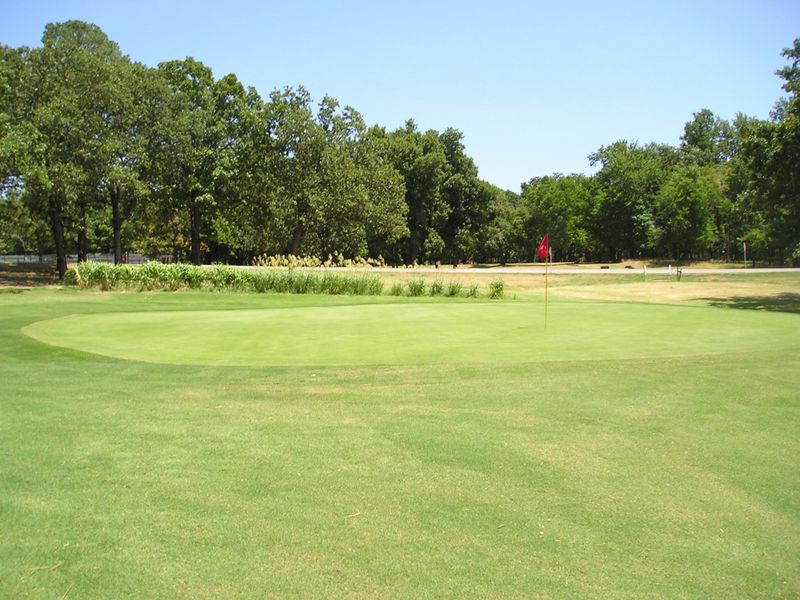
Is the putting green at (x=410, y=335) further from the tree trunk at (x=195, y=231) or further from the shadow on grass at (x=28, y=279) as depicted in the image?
the tree trunk at (x=195, y=231)

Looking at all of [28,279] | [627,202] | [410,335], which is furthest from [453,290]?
[627,202]

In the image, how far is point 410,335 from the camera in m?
13.8

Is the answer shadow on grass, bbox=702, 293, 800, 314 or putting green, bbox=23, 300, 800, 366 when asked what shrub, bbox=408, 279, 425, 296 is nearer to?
putting green, bbox=23, 300, 800, 366

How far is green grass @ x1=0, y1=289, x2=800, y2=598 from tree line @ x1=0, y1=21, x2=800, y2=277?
26.6 metres

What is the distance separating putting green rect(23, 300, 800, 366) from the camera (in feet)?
37.8

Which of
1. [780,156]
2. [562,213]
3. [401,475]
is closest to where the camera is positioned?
[401,475]

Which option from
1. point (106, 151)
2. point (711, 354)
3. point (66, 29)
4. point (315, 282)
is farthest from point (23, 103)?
point (711, 354)

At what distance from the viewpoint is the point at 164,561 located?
3.97 m

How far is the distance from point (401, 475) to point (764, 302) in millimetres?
31637

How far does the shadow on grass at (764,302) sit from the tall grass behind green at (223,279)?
1645cm

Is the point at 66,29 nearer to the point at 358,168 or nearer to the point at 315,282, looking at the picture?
the point at 358,168

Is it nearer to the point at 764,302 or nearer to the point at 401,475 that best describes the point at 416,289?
the point at 764,302

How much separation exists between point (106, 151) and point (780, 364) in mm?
38557

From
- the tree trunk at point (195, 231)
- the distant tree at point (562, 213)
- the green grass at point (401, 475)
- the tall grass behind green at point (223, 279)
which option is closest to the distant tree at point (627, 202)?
the distant tree at point (562, 213)
